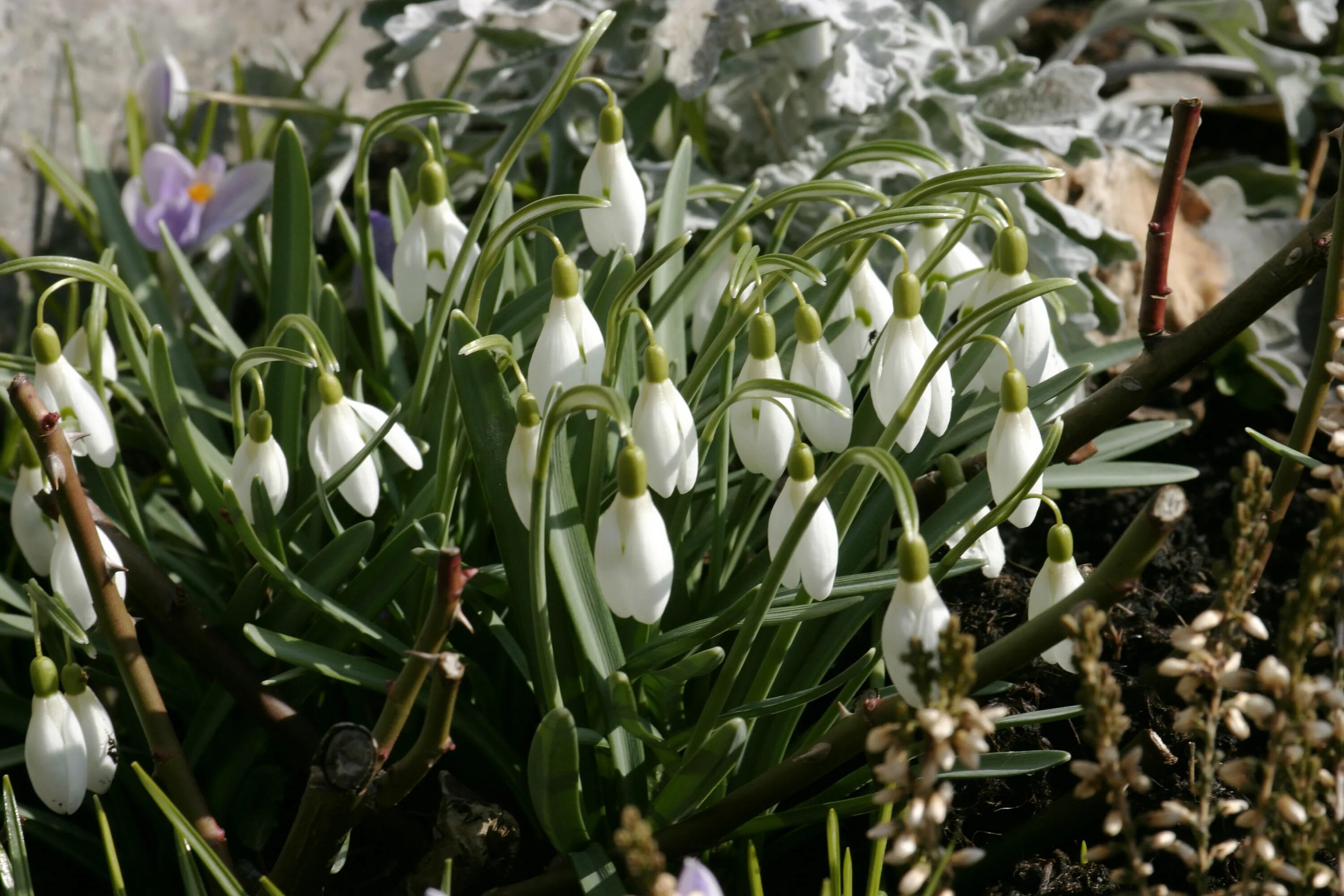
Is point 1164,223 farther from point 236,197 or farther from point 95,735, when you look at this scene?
point 236,197

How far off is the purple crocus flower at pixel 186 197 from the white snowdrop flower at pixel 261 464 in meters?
1.10

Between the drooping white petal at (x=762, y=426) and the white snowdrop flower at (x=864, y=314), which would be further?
the white snowdrop flower at (x=864, y=314)

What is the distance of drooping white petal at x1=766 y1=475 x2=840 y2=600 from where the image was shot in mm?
1088

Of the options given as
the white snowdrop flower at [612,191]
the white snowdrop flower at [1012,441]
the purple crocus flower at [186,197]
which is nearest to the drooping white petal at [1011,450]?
the white snowdrop flower at [1012,441]

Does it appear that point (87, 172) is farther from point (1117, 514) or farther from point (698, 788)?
point (1117, 514)

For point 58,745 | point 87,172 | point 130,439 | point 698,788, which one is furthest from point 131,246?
point 698,788

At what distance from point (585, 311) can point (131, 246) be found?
138 cm

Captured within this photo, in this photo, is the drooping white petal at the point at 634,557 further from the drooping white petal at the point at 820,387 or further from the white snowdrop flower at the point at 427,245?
the white snowdrop flower at the point at 427,245

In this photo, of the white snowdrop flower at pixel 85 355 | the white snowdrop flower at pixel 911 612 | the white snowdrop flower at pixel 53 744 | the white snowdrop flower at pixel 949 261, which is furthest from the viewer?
the white snowdrop flower at pixel 85 355

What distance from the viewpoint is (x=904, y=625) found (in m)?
0.95

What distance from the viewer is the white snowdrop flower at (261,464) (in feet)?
4.27

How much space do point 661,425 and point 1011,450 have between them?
0.34m

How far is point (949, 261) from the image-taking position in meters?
1.44

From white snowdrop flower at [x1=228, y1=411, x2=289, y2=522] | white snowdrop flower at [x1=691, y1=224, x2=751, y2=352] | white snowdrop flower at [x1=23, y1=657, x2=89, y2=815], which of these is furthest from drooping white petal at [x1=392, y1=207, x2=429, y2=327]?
white snowdrop flower at [x1=23, y1=657, x2=89, y2=815]
